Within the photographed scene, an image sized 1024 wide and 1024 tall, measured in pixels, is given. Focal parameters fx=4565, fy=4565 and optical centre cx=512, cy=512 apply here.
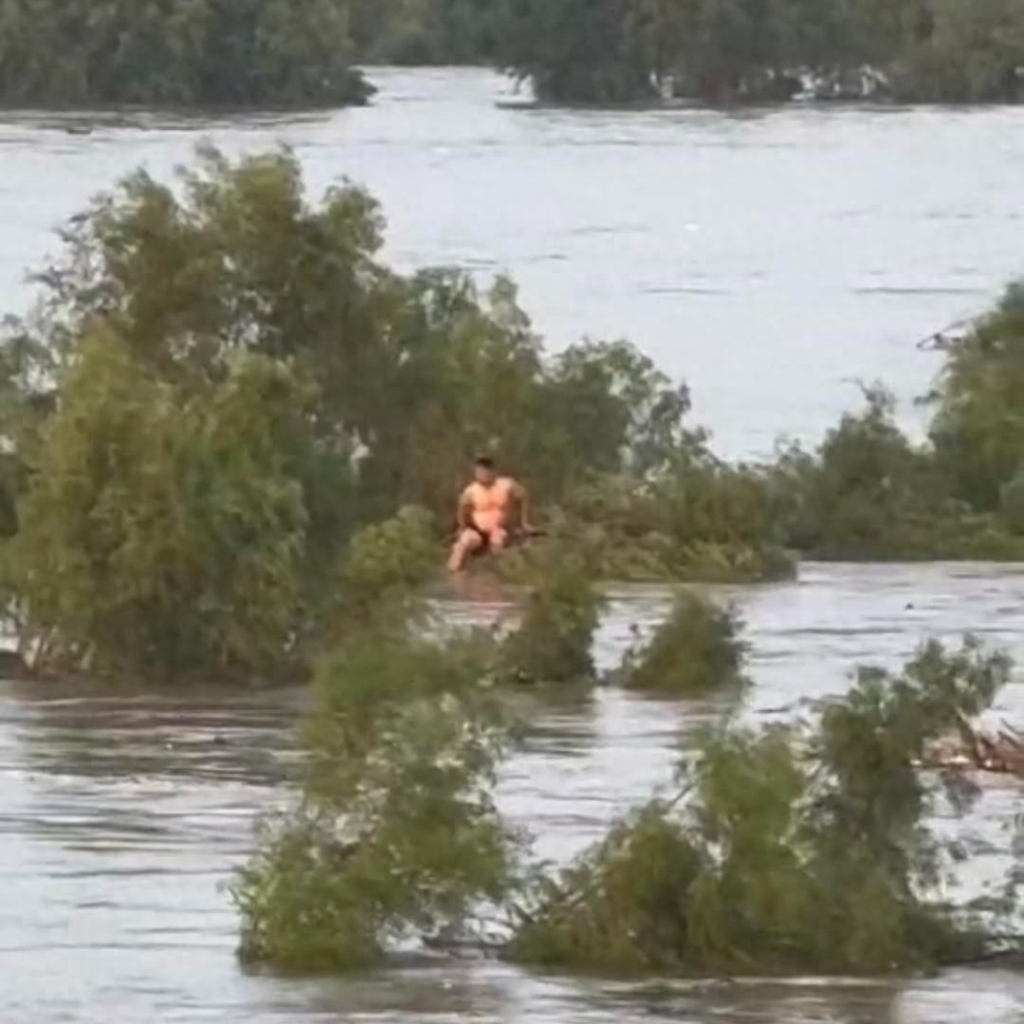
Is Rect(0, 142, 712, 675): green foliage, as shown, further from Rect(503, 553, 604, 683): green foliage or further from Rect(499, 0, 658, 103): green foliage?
Rect(499, 0, 658, 103): green foliage

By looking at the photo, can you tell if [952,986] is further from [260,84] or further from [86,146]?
[260,84]

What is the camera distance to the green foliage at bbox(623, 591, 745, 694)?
2356 centimetres

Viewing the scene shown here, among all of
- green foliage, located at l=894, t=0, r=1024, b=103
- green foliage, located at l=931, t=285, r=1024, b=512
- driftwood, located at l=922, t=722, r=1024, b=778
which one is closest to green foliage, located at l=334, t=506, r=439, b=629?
driftwood, located at l=922, t=722, r=1024, b=778

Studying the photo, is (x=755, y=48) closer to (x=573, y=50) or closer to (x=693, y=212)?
(x=573, y=50)

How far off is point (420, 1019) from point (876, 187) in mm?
90816

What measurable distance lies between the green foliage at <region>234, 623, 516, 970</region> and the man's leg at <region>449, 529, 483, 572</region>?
11340mm

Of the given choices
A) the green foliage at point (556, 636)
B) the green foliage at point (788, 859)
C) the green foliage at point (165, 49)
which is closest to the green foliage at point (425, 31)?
the green foliage at point (165, 49)

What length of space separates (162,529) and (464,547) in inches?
140

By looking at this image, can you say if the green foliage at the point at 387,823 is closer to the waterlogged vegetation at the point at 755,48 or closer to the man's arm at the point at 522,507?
the man's arm at the point at 522,507

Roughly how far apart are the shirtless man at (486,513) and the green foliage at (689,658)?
345cm

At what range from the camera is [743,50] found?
124m

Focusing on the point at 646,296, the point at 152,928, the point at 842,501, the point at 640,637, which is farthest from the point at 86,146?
the point at 152,928

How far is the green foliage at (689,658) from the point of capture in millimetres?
23562

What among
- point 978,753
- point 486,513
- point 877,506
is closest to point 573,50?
point 877,506
